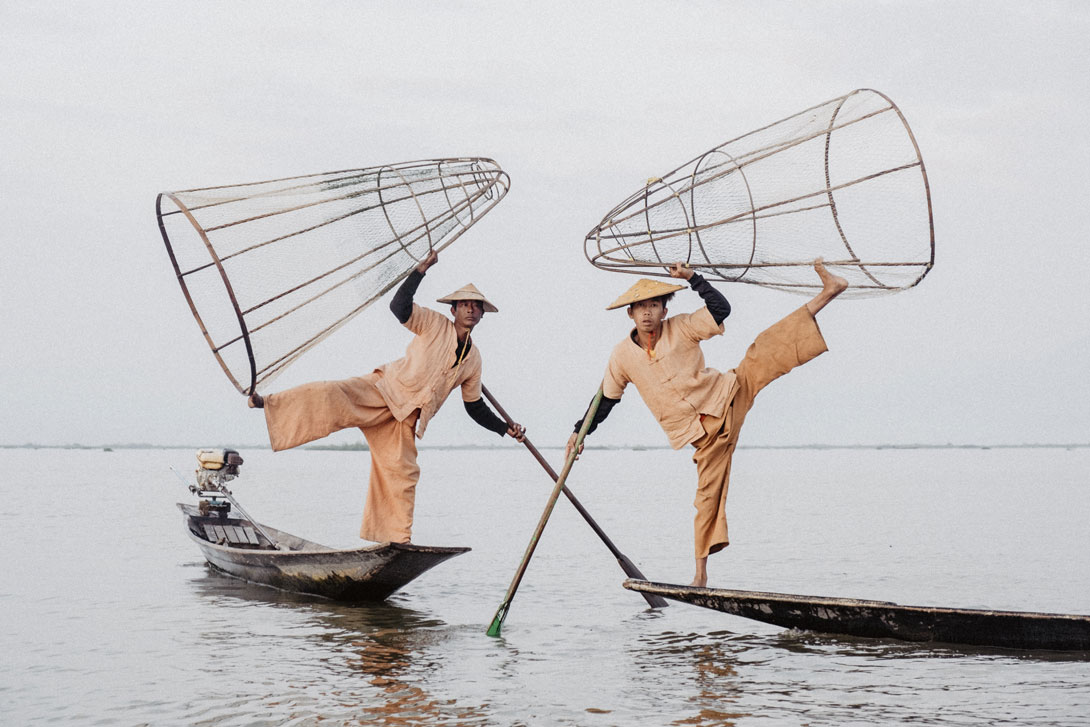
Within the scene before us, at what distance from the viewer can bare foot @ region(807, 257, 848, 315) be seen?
21.1ft

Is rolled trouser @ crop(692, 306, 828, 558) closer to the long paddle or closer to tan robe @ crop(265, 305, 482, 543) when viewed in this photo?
the long paddle

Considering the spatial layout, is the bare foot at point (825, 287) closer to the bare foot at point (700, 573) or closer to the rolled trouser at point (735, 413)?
the rolled trouser at point (735, 413)

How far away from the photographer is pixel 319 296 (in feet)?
22.4

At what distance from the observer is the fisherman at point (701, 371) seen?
6.59 m

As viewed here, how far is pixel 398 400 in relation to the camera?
24.9 feet

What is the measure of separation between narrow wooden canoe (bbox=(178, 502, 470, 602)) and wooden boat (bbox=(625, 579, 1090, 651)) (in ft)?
6.69

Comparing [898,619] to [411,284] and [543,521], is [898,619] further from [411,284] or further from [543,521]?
[411,284]

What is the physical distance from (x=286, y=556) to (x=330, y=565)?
1.79ft

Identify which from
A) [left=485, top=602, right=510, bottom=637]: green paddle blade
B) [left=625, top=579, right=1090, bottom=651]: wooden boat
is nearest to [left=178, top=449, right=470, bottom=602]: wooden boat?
[left=485, top=602, right=510, bottom=637]: green paddle blade

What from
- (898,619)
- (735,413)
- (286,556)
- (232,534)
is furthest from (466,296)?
(232,534)

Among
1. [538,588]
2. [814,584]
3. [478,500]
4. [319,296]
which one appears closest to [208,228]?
[319,296]

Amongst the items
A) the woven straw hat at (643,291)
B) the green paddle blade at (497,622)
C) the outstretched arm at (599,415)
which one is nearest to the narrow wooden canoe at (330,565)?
the green paddle blade at (497,622)

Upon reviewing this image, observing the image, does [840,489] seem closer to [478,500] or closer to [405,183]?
[478,500]

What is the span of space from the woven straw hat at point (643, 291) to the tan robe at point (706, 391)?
0.27 m
